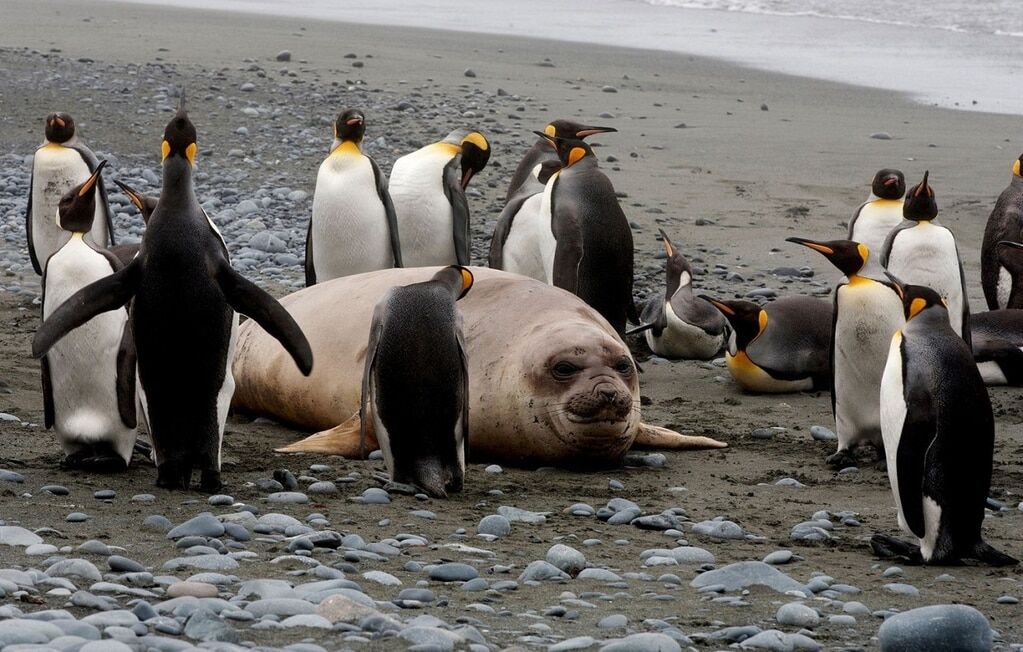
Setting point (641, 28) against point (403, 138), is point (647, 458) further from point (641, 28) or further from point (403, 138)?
point (641, 28)

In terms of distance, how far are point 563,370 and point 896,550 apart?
1560 mm

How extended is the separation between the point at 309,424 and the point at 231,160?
665 cm

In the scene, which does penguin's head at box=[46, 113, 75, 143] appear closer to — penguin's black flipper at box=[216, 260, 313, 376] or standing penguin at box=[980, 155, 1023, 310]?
penguin's black flipper at box=[216, 260, 313, 376]

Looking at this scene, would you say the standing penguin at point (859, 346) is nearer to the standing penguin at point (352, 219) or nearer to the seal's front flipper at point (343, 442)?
the seal's front flipper at point (343, 442)

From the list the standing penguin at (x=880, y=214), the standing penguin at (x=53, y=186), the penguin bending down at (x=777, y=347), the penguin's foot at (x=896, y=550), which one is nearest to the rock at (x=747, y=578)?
the penguin's foot at (x=896, y=550)

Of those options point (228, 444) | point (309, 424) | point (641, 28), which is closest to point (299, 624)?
point (228, 444)

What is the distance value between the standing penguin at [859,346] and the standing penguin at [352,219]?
118 inches

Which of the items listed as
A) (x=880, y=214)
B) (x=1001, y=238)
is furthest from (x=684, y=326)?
(x=1001, y=238)

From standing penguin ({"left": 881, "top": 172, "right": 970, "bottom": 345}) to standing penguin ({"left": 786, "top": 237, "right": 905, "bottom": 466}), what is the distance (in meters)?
1.10

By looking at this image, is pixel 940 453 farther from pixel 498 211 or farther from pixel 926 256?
pixel 498 211

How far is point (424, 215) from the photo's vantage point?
8.66 metres

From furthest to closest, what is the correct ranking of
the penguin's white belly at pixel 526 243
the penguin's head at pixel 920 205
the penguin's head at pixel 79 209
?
the penguin's white belly at pixel 526 243 → the penguin's head at pixel 920 205 → the penguin's head at pixel 79 209

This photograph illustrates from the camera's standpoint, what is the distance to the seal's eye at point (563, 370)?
5438 mm

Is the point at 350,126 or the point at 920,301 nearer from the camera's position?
the point at 920,301
